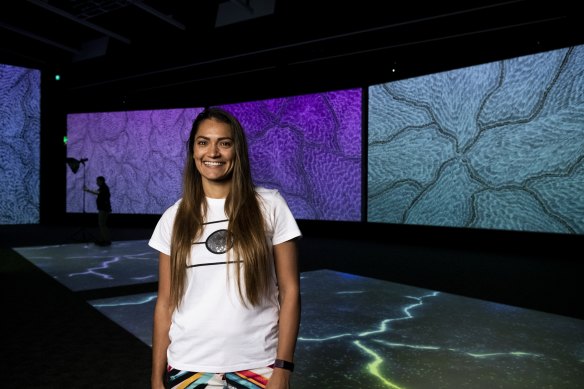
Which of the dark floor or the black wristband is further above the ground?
the black wristband

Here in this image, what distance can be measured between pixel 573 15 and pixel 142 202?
28.7 feet

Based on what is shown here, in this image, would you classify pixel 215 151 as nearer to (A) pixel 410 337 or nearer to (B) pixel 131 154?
(A) pixel 410 337

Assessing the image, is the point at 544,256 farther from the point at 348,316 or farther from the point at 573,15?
the point at 348,316

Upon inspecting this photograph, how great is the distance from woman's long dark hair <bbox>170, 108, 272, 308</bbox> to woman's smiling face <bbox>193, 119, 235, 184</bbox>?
1cm

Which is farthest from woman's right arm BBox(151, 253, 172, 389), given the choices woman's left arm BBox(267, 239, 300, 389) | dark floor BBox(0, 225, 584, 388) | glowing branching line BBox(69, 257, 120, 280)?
glowing branching line BBox(69, 257, 120, 280)

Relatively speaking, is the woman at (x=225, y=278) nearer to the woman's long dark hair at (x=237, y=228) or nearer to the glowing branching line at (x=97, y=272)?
the woman's long dark hair at (x=237, y=228)

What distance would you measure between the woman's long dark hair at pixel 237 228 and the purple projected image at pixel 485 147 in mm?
6118

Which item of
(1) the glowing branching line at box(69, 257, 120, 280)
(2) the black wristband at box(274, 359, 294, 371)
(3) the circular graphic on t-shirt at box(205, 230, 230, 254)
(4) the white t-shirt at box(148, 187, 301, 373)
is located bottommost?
(1) the glowing branching line at box(69, 257, 120, 280)

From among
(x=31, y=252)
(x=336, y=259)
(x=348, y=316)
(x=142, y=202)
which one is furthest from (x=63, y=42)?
(x=348, y=316)

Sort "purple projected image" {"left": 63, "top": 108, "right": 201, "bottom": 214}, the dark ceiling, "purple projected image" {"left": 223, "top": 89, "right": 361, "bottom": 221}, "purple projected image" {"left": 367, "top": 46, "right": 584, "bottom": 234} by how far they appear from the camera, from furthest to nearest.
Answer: "purple projected image" {"left": 63, "top": 108, "right": 201, "bottom": 214}
"purple projected image" {"left": 223, "top": 89, "right": 361, "bottom": 221}
"purple projected image" {"left": 367, "top": 46, "right": 584, "bottom": 234}
the dark ceiling

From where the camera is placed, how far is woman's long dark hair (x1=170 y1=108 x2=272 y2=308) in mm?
917

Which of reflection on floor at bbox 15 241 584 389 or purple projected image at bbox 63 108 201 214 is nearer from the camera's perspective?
reflection on floor at bbox 15 241 584 389

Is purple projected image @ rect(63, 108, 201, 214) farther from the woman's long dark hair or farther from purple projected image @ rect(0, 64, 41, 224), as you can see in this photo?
the woman's long dark hair

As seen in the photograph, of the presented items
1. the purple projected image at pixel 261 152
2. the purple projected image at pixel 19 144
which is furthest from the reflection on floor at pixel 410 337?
the purple projected image at pixel 19 144
